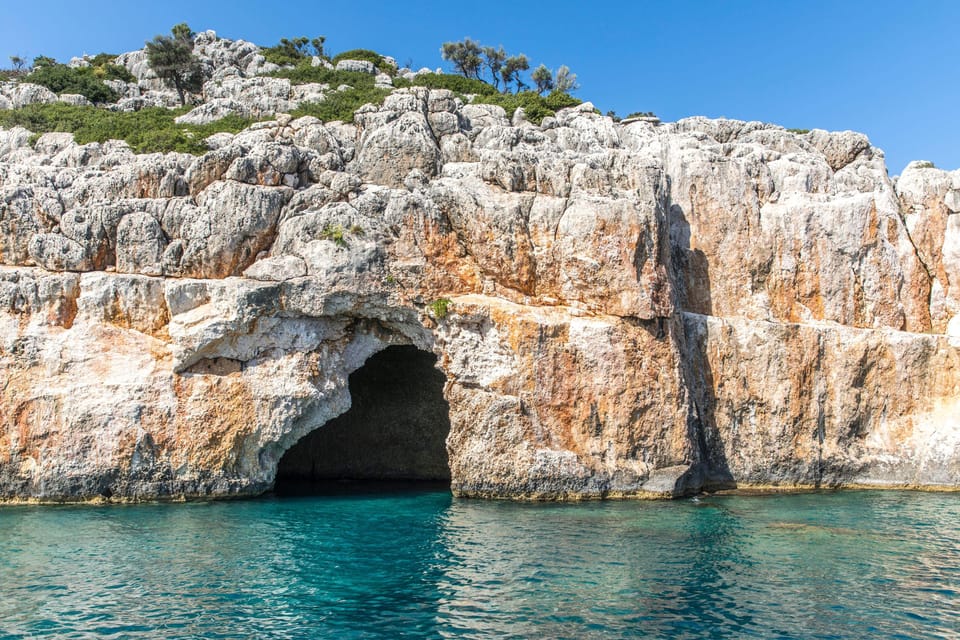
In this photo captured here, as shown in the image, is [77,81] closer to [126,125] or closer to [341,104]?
[126,125]

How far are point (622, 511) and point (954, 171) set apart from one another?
943 inches

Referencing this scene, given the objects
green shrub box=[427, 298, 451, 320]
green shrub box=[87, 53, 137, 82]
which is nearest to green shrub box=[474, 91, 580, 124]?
green shrub box=[427, 298, 451, 320]

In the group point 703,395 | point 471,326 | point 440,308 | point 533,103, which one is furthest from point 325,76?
point 703,395

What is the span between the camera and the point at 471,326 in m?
26.8

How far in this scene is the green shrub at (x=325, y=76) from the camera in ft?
159

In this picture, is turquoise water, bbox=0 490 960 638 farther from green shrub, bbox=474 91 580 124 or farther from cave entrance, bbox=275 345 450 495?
green shrub, bbox=474 91 580 124

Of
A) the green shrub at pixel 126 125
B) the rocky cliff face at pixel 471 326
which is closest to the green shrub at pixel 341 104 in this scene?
the green shrub at pixel 126 125

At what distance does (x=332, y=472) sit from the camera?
35656 millimetres

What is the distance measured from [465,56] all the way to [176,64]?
24.4 meters

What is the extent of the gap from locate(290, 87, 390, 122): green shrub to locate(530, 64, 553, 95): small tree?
18.6m

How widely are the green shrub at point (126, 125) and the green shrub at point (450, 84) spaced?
45.1 ft

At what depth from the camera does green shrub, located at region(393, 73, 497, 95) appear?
48844 millimetres

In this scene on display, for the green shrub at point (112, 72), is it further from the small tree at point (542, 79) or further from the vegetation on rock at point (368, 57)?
the small tree at point (542, 79)

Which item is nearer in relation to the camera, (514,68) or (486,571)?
(486,571)
